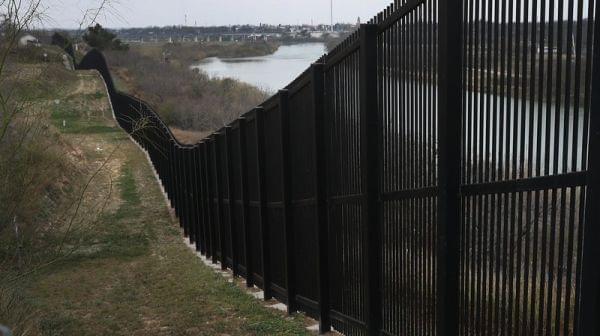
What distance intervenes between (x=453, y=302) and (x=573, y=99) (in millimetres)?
1394

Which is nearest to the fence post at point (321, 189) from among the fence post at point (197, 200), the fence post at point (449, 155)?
the fence post at point (449, 155)

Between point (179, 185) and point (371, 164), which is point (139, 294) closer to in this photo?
point (371, 164)

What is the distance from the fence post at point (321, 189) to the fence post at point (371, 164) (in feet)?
3.34

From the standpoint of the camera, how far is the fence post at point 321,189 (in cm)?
551

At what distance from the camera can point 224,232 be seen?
10.9m

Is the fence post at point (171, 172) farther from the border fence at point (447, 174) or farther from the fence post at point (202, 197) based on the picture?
the border fence at point (447, 174)

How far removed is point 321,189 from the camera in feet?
18.6

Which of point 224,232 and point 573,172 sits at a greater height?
point 573,172

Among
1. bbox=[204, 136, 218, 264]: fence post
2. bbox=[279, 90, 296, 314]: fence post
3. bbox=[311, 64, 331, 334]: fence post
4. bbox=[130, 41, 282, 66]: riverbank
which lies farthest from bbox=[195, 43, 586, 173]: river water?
bbox=[130, 41, 282, 66]: riverbank

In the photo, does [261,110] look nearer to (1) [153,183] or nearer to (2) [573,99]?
(2) [573,99]

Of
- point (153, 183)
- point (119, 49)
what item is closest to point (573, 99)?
point (153, 183)

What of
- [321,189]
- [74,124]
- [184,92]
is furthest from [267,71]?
[321,189]

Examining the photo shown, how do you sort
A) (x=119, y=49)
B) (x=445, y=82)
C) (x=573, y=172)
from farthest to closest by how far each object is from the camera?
(x=119, y=49) → (x=445, y=82) → (x=573, y=172)

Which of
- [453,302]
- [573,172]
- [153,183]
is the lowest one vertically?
[153,183]
